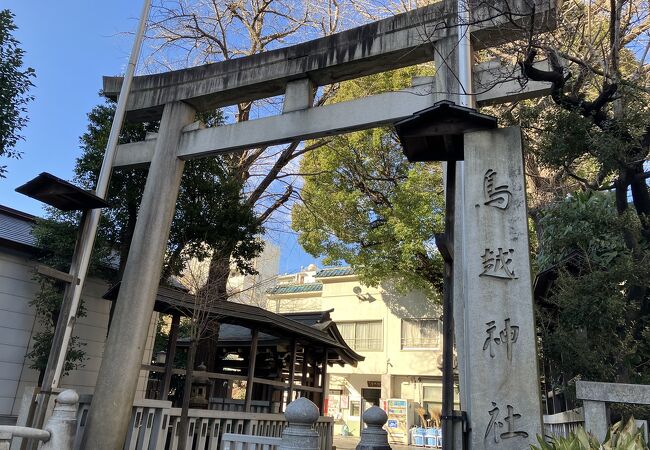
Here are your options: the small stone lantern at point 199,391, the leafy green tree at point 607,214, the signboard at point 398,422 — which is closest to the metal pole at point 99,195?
the small stone lantern at point 199,391

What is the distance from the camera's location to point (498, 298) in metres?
3.75

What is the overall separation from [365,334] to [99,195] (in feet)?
63.1

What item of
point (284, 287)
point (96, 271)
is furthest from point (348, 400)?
point (96, 271)

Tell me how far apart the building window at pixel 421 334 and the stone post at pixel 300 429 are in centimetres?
1994

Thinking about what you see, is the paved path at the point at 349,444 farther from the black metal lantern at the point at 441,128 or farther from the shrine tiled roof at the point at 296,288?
the black metal lantern at the point at 441,128

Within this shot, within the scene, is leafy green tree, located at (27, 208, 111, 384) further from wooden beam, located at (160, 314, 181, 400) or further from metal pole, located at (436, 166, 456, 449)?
metal pole, located at (436, 166, 456, 449)

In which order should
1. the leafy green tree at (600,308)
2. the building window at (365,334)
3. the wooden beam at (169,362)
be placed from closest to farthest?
1. the leafy green tree at (600,308)
2. the wooden beam at (169,362)
3. the building window at (365,334)

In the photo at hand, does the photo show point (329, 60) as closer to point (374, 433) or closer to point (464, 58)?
point (464, 58)

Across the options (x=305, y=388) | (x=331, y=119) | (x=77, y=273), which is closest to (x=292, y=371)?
(x=305, y=388)

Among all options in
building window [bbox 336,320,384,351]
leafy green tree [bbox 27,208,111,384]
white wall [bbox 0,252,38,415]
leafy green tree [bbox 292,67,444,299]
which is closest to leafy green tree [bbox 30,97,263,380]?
leafy green tree [bbox 27,208,111,384]

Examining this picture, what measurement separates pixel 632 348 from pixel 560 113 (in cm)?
287

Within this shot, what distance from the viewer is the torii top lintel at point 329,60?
6.22 metres

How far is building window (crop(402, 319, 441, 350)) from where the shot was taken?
22906 mm

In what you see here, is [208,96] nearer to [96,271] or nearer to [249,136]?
[249,136]
